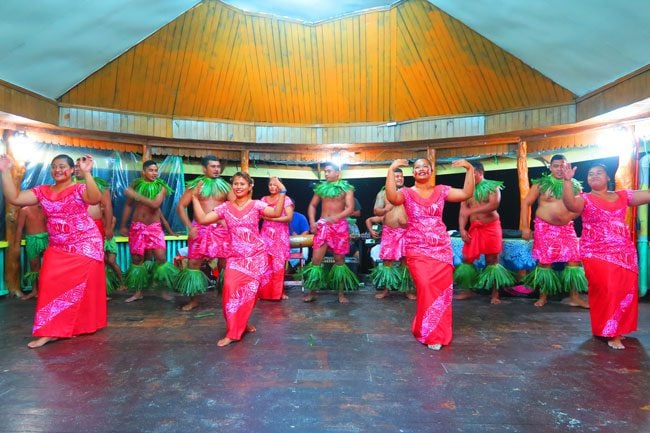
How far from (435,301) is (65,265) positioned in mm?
2891

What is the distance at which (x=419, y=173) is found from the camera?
3668mm

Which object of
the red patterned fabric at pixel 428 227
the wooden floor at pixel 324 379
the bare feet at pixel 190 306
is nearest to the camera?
the wooden floor at pixel 324 379

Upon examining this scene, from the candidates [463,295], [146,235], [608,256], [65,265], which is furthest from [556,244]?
[65,265]

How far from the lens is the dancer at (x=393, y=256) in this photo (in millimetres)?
5414

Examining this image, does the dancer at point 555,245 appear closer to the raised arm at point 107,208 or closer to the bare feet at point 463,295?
the bare feet at point 463,295

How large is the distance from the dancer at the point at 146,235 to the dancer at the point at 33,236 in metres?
1.09

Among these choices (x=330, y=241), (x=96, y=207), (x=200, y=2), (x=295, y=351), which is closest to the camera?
(x=295, y=351)

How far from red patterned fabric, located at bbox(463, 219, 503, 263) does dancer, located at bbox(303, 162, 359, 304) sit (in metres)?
1.40

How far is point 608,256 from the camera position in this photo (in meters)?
3.55

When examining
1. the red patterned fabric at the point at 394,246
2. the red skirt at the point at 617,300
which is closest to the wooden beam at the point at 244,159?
the red patterned fabric at the point at 394,246

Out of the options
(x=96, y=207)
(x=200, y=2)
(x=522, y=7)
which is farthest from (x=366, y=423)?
(x=200, y=2)

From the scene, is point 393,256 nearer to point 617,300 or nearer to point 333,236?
point 333,236

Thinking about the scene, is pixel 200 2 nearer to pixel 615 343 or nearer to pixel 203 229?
pixel 203 229

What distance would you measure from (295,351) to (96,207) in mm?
3094
